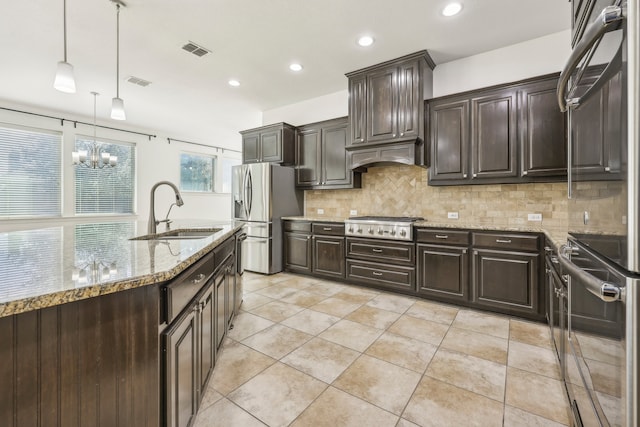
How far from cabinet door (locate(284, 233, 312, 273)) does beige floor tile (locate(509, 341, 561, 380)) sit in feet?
8.93

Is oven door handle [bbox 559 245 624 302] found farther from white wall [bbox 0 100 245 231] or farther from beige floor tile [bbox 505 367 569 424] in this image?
white wall [bbox 0 100 245 231]

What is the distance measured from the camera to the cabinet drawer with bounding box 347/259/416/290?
3402mm

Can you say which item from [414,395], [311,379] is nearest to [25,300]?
[311,379]

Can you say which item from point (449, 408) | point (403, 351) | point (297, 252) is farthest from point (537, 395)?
point (297, 252)

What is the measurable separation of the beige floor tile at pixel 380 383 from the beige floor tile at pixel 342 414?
0.18 feet

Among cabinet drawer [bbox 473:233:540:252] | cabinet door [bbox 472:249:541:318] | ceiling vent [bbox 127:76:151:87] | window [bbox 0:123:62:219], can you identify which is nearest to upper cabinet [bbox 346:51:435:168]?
cabinet drawer [bbox 473:233:540:252]

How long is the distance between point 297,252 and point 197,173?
4.48 metres

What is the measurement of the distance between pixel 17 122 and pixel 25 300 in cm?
609

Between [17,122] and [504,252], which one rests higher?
[17,122]

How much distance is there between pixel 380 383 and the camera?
1790mm

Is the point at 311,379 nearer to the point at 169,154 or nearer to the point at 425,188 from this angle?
the point at 425,188

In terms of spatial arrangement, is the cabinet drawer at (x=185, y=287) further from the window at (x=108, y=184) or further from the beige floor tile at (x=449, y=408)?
the window at (x=108, y=184)

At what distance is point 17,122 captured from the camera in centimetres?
463

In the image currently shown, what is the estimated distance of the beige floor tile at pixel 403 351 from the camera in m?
2.01
